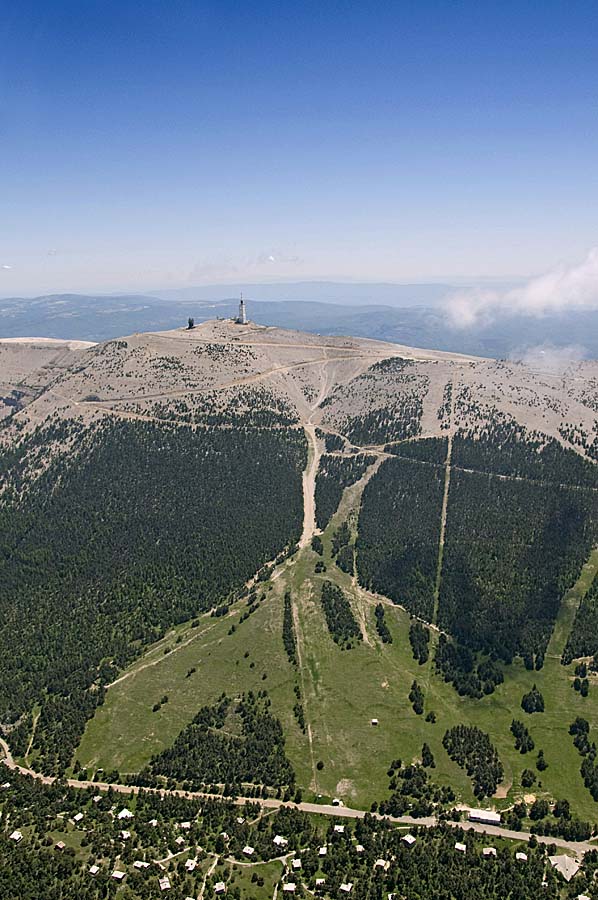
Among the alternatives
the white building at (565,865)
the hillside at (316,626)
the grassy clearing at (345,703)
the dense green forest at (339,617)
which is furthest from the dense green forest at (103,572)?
the white building at (565,865)

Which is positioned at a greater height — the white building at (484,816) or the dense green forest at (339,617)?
the dense green forest at (339,617)

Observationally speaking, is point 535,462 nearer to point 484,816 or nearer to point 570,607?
point 570,607

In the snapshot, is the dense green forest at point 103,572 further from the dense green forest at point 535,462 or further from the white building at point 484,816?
the white building at point 484,816

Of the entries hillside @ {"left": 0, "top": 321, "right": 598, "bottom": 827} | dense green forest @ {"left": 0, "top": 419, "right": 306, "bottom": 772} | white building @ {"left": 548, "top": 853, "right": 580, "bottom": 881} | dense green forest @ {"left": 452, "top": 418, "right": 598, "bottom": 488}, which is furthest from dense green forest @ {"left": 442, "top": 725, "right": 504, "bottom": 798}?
dense green forest @ {"left": 452, "top": 418, "right": 598, "bottom": 488}

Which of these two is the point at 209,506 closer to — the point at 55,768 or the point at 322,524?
the point at 322,524

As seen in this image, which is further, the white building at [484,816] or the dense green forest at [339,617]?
the dense green forest at [339,617]

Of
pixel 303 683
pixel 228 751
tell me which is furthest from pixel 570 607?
pixel 228 751

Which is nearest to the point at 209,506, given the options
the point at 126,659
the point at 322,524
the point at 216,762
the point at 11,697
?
the point at 322,524
